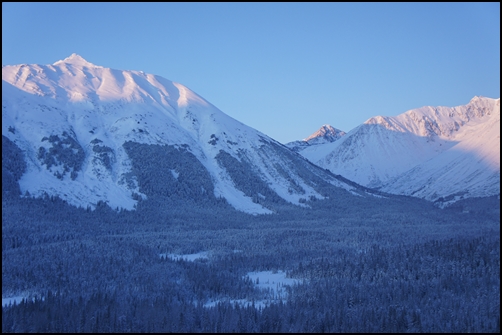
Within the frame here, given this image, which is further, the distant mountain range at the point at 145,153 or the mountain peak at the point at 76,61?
the mountain peak at the point at 76,61

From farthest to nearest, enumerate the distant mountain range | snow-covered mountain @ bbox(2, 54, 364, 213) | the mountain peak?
1. the mountain peak
2. snow-covered mountain @ bbox(2, 54, 364, 213)
3. the distant mountain range

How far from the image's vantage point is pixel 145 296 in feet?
84.6

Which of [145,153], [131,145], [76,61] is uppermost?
[76,61]

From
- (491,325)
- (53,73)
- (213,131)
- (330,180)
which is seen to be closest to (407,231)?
(491,325)

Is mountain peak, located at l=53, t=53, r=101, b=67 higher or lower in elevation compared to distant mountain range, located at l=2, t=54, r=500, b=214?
higher

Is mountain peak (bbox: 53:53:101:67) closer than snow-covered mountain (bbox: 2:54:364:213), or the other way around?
snow-covered mountain (bbox: 2:54:364:213)

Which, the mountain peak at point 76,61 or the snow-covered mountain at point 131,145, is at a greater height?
the mountain peak at point 76,61

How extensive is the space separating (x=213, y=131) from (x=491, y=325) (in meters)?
91.6

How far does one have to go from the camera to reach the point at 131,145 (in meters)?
89.6

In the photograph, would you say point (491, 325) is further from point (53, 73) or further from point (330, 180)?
point (53, 73)

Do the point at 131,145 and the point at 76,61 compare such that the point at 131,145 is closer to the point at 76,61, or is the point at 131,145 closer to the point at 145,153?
the point at 145,153

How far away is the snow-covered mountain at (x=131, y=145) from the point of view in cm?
7488

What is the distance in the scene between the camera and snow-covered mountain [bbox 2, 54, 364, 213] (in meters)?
74.9

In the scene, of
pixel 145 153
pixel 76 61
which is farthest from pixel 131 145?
pixel 76 61
